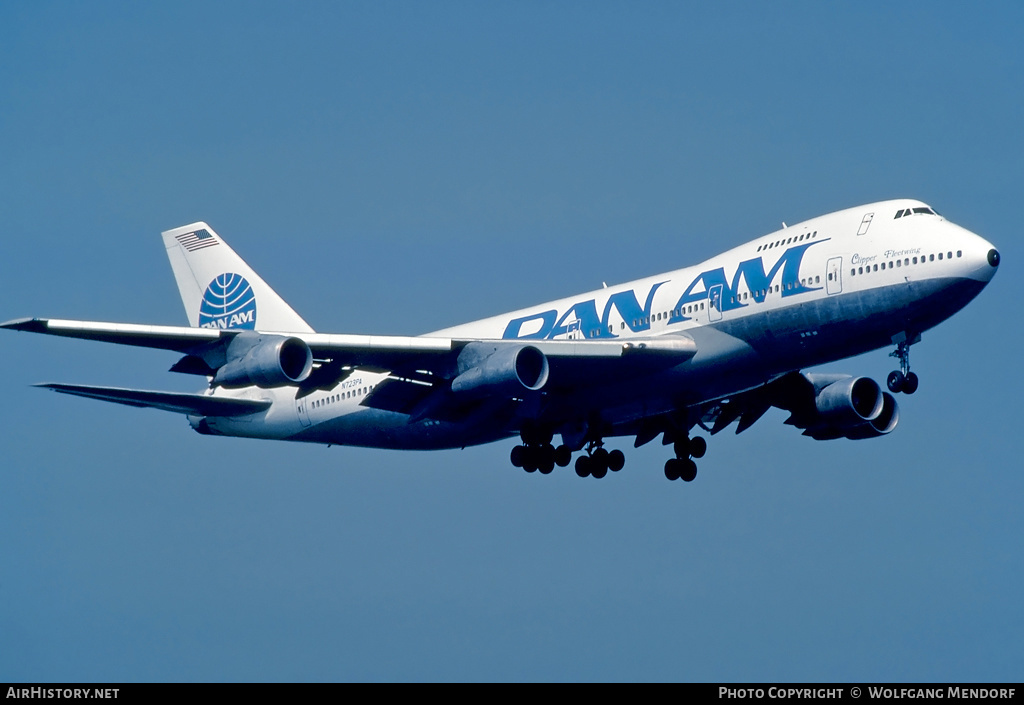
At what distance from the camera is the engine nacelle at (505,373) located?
3816 centimetres

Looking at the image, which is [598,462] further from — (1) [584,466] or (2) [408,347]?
(2) [408,347]

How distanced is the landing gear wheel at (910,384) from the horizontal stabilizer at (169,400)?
21.8 meters

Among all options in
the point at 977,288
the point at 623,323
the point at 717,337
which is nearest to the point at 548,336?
the point at 623,323

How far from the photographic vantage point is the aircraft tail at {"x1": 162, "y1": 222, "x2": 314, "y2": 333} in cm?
5112

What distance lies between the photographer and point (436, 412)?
4216 centimetres

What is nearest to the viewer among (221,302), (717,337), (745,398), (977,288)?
(977,288)

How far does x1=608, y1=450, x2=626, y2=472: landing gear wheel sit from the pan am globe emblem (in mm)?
14196

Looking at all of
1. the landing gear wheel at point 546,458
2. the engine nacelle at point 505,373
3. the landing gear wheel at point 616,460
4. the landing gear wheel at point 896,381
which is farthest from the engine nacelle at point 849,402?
the engine nacelle at point 505,373

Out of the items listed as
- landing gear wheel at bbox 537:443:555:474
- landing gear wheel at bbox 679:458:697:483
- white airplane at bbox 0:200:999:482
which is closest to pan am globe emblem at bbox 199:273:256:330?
white airplane at bbox 0:200:999:482

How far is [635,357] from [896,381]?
704 cm

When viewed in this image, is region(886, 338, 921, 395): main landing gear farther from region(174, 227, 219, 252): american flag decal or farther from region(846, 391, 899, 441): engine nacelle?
region(174, 227, 219, 252): american flag decal

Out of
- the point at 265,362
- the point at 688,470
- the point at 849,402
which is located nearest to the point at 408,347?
the point at 265,362
